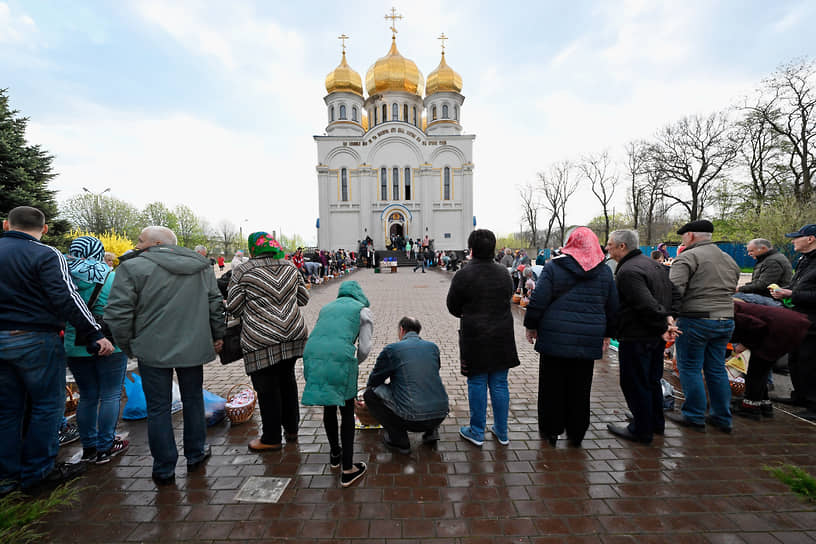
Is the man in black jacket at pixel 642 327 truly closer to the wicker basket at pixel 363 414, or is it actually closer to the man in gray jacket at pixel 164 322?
the wicker basket at pixel 363 414

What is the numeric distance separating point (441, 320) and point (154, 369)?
6971mm

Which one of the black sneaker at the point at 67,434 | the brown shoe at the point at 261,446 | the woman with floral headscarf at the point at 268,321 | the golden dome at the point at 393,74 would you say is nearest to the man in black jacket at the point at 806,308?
the woman with floral headscarf at the point at 268,321

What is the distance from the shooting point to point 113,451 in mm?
3209

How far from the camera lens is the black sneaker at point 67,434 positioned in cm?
342

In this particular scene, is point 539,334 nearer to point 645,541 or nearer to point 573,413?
point 573,413

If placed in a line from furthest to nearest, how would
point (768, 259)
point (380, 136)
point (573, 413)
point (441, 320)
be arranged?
point (380, 136) < point (441, 320) < point (768, 259) < point (573, 413)

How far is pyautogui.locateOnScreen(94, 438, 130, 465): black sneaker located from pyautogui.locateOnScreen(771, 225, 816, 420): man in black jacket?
683cm

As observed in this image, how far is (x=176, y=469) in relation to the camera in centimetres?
303

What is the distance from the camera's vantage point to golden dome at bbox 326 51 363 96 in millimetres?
35875

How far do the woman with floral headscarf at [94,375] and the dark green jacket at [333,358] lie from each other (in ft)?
5.92

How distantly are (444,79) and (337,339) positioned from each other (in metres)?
39.8

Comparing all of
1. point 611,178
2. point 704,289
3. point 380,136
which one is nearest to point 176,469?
point 704,289

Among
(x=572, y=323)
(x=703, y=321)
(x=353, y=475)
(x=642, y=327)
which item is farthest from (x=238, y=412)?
(x=703, y=321)

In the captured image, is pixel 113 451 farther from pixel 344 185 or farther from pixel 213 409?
pixel 344 185
